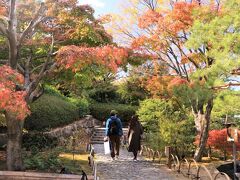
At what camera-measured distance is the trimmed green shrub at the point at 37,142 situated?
53.0 feet

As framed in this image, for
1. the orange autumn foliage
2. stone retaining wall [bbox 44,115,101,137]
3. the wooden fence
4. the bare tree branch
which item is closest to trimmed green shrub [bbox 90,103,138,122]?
stone retaining wall [bbox 44,115,101,137]

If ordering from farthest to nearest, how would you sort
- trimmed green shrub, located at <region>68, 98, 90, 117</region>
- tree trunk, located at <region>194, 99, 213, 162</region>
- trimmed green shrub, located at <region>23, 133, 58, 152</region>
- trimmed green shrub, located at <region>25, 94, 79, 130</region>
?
trimmed green shrub, located at <region>68, 98, 90, 117</region> < trimmed green shrub, located at <region>25, 94, 79, 130</region> < trimmed green shrub, located at <region>23, 133, 58, 152</region> < tree trunk, located at <region>194, 99, 213, 162</region>

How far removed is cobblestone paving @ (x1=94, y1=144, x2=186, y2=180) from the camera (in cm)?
1159

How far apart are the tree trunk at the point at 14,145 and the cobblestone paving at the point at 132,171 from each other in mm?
2457

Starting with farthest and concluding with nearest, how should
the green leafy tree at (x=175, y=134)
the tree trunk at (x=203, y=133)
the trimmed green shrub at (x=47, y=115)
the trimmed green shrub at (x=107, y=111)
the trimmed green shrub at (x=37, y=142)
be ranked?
the trimmed green shrub at (x=107, y=111), the trimmed green shrub at (x=47, y=115), the green leafy tree at (x=175, y=134), the trimmed green shrub at (x=37, y=142), the tree trunk at (x=203, y=133)

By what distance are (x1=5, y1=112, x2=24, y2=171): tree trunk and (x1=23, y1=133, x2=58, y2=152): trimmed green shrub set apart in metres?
4.13

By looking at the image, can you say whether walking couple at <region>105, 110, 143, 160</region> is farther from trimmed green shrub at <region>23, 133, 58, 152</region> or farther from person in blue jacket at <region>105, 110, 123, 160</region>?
trimmed green shrub at <region>23, 133, 58, 152</region>

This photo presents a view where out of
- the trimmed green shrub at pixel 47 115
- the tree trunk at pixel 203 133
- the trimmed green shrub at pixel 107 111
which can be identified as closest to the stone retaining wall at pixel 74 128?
the trimmed green shrub at pixel 47 115

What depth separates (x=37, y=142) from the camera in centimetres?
1656

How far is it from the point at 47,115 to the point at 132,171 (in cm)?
787

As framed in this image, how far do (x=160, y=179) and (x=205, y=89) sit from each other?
9.60 ft

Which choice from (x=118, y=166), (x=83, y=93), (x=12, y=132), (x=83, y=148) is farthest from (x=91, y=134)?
(x=12, y=132)

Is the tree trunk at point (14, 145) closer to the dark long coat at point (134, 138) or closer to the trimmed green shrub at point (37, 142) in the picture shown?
the trimmed green shrub at point (37, 142)

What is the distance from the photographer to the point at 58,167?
11.9m
